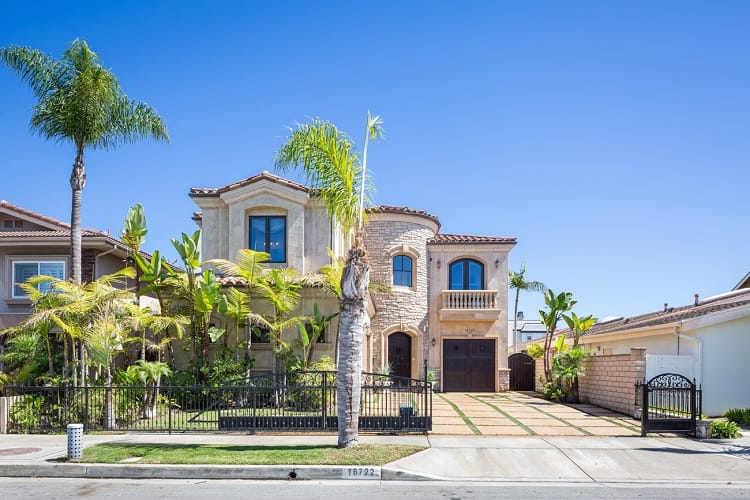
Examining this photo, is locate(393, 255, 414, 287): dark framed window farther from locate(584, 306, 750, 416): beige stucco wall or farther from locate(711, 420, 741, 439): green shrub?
locate(711, 420, 741, 439): green shrub

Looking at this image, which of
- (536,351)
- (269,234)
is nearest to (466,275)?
(536,351)

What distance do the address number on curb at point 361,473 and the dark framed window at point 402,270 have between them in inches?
682

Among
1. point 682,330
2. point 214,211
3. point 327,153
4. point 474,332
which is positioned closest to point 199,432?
point 327,153

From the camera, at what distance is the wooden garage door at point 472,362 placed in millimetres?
28469

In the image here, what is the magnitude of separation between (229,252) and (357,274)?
10.8 meters

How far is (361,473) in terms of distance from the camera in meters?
10.7

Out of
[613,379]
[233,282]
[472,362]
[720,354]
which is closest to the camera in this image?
[720,354]

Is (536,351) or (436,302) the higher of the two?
(436,302)

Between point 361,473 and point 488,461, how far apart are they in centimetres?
241

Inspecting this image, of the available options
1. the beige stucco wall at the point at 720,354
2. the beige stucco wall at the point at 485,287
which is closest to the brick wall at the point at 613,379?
the beige stucco wall at the point at 720,354

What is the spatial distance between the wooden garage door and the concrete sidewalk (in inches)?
572

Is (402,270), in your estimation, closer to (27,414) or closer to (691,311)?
(691,311)

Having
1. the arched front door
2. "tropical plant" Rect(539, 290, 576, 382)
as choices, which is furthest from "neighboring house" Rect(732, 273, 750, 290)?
the arched front door

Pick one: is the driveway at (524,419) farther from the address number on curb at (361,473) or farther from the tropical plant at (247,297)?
the tropical plant at (247,297)
